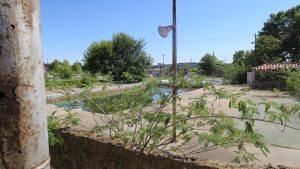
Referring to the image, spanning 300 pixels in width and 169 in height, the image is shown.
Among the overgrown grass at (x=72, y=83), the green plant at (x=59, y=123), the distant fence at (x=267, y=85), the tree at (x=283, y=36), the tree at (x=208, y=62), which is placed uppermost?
the tree at (x=283, y=36)

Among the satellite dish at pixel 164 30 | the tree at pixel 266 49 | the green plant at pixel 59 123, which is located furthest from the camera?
the tree at pixel 266 49

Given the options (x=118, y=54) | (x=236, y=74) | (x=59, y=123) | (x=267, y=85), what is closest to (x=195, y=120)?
(x=59, y=123)

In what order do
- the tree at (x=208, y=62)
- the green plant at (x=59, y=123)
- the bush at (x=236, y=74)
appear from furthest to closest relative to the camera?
the tree at (x=208, y=62)
the bush at (x=236, y=74)
the green plant at (x=59, y=123)

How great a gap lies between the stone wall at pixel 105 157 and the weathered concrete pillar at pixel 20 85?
1.96m

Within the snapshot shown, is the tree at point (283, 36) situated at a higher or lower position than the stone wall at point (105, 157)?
higher

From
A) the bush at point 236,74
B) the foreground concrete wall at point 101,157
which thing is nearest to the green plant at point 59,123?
the foreground concrete wall at point 101,157

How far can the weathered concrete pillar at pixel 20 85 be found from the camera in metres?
0.85

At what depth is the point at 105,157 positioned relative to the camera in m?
3.36

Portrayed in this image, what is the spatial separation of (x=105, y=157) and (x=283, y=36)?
4076cm

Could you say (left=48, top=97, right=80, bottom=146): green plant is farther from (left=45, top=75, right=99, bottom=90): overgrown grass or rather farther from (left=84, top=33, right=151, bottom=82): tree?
(left=84, top=33, right=151, bottom=82): tree

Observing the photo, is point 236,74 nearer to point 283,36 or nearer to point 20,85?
point 283,36

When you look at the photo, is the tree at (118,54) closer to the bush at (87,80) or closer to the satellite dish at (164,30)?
the satellite dish at (164,30)

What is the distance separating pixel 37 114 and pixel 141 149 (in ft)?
7.44

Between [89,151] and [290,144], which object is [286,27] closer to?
[290,144]
